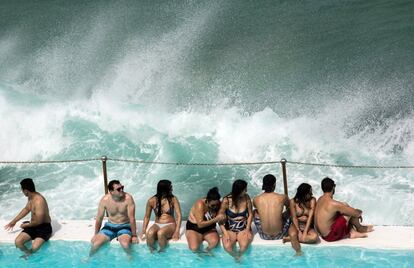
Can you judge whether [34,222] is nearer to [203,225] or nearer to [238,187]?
[203,225]

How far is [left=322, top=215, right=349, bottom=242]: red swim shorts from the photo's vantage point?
308 inches

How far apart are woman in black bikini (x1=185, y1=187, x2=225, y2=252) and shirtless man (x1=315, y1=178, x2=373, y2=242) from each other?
1321 millimetres

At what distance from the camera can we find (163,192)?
8.12 metres

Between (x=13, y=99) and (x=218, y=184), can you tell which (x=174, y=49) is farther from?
(x=218, y=184)

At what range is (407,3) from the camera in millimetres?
19906

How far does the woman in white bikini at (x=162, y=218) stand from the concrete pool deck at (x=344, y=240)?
0.67 ft

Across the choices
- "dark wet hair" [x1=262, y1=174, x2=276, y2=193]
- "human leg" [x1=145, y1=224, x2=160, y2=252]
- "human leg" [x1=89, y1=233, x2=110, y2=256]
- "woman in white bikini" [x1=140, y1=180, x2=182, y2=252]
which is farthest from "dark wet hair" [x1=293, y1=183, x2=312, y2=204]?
"human leg" [x1=89, y1=233, x2=110, y2=256]

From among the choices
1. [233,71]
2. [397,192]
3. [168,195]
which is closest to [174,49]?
[233,71]

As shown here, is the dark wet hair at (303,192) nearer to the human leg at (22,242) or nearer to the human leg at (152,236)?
the human leg at (152,236)

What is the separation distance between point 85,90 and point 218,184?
6.28 metres

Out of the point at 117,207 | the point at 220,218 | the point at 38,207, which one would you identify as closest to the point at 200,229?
the point at 220,218

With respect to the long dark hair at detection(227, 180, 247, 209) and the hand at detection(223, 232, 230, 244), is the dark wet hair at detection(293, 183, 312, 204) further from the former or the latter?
the hand at detection(223, 232, 230, 244)

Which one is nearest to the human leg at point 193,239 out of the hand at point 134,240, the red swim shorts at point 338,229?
the hand at point 134,240

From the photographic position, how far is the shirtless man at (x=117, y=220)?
8.15 meters
